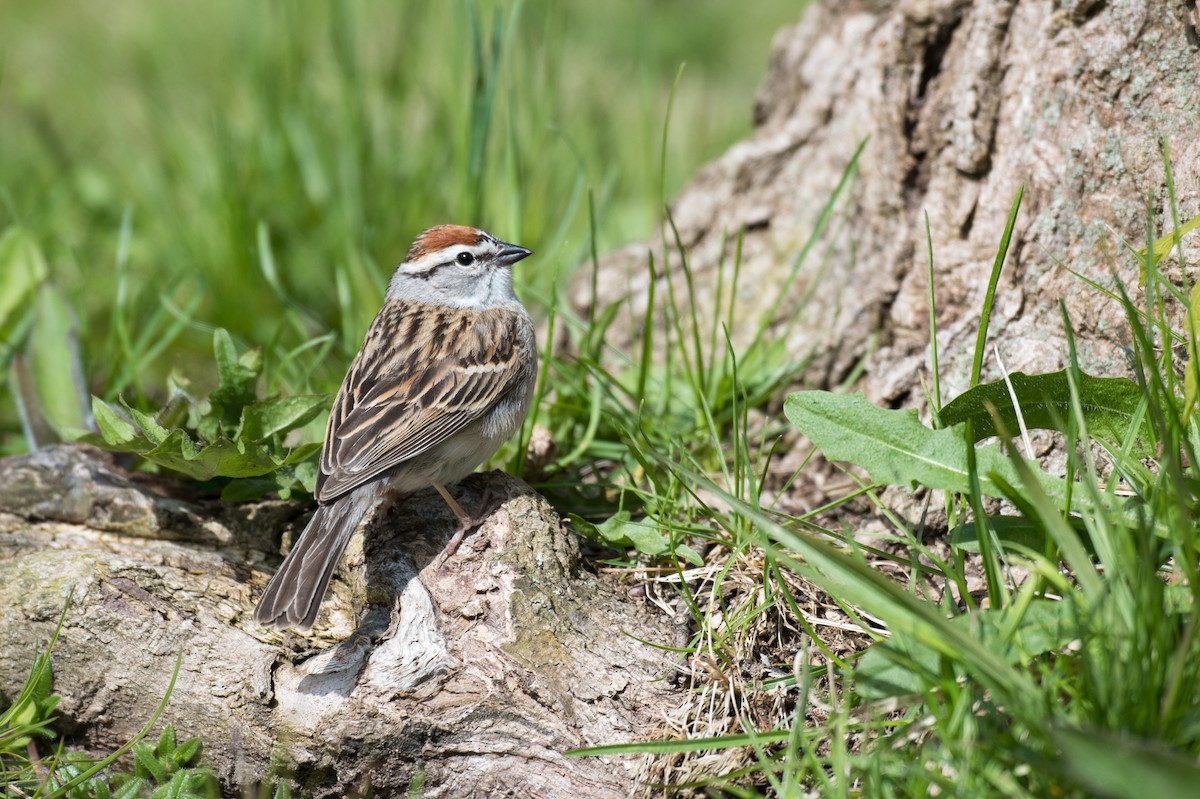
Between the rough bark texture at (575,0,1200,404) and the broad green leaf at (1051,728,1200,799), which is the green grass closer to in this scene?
the broad green leaf at (1051,728,1200,799)

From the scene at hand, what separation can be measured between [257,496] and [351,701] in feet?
3.67

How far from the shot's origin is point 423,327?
4.49 m

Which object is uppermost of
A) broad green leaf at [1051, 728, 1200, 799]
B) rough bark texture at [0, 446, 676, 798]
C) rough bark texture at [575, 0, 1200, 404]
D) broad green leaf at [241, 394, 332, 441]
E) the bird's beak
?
rough bark texture at [575, 0, 1200, 404]

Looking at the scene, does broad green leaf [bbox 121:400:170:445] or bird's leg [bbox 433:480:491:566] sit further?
broad green leaf [bbox 121:400:170:445]

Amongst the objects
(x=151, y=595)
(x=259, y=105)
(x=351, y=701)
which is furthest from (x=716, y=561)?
(x=259, y=105)

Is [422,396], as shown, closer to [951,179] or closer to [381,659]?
[381,659]

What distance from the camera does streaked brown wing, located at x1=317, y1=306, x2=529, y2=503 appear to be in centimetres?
373

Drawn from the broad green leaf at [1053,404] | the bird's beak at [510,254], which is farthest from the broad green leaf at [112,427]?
the broad green leaf at [1053,404]

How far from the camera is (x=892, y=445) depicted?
3.19 m

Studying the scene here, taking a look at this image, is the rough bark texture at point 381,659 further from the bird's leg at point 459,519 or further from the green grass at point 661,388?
the green grass at point 661,388

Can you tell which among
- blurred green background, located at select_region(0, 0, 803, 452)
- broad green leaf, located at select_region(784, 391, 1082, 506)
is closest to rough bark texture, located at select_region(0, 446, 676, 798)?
broad green leaf, located at select_region(784, 391, 1082, 506)

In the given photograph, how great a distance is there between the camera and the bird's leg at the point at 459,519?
3525 millimetres

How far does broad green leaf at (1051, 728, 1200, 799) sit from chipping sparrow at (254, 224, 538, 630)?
211 centimetres

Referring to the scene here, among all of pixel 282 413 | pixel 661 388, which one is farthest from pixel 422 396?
pixel 661 388
